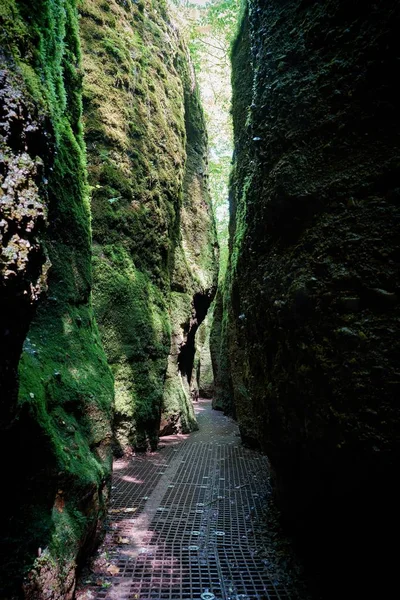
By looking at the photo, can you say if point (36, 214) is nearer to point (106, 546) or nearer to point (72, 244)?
point (72, 244)

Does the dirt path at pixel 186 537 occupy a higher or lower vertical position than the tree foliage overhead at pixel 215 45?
lower

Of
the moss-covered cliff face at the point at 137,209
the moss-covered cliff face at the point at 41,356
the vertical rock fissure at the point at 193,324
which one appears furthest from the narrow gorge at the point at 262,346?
the vertical rock fissure at the point at 193,324

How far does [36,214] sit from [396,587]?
3059 mm

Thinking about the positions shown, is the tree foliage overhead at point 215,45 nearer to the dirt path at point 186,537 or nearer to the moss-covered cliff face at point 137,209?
the moss-covered cliff face at point 137,209

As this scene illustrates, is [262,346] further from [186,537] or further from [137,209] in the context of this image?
[137,209]

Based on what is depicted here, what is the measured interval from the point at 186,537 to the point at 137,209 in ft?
22.1

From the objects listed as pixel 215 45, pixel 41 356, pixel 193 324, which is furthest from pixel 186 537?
pixel 215 45

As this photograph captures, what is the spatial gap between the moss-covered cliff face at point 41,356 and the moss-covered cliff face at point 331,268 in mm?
1903

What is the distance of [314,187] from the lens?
9.27 feet

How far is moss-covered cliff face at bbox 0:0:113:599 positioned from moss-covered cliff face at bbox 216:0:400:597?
1903 mm

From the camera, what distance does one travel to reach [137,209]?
8469 mm

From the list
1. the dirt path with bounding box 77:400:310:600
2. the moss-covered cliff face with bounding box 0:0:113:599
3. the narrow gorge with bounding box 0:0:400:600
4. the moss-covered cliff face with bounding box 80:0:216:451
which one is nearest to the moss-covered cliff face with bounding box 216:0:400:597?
the narrow gorge with bounding box 0:0:400:600

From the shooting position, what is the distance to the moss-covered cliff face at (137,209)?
734 cm

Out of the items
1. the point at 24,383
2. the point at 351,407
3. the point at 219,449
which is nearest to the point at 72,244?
the point at 24,383
